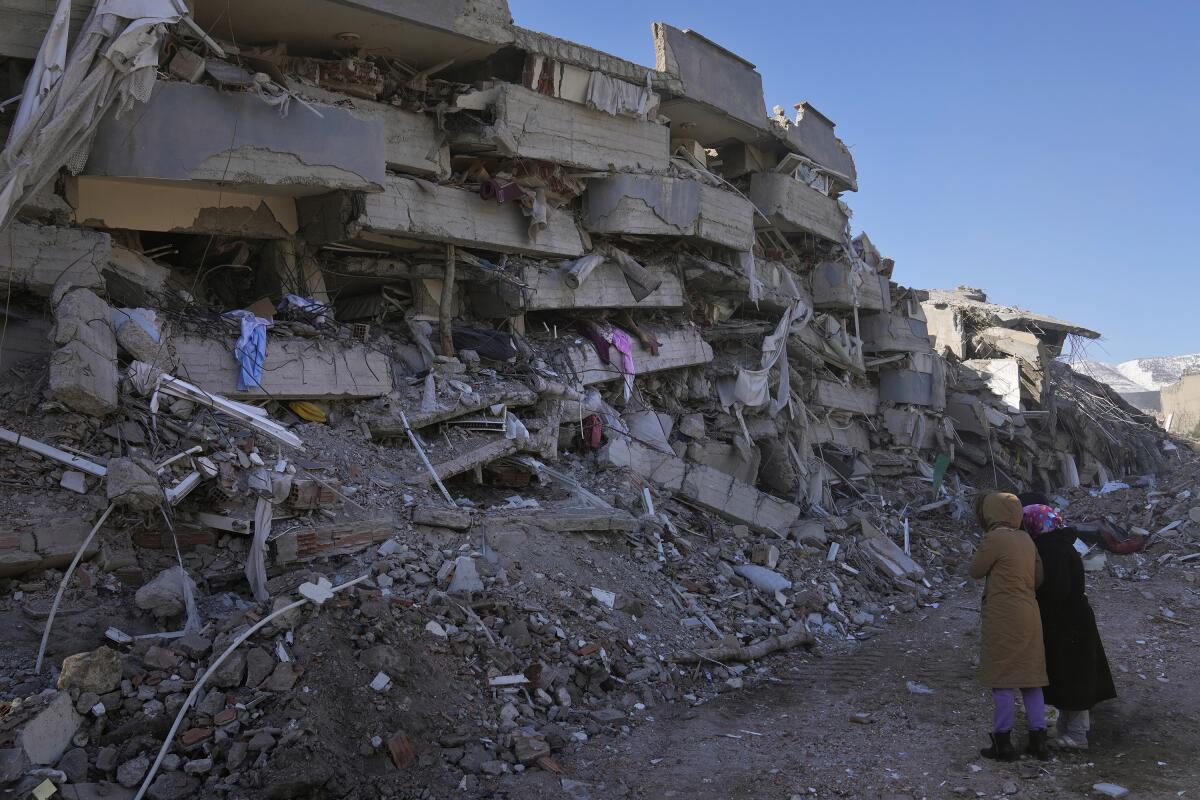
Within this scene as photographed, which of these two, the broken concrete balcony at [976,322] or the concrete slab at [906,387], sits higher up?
the broken concrete balcony at [976,322]

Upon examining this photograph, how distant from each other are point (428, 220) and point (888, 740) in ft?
19.7

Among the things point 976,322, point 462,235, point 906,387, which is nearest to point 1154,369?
point 976,322

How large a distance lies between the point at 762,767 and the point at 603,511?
3.23m

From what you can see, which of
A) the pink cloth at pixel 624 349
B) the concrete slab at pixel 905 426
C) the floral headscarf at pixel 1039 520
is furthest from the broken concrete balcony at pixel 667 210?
the floral headscarf at pixel 1039 520

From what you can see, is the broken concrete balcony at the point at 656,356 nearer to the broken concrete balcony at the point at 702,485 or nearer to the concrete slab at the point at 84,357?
the broken concrete balcony at the point at 702,485

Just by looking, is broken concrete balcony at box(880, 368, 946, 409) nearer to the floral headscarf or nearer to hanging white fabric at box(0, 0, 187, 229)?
the floral headscarf

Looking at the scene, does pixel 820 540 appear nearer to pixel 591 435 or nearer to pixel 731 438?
pixel 731 438

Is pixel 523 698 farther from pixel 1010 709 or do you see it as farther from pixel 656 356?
pixel 656 356

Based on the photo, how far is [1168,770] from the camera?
4.68m

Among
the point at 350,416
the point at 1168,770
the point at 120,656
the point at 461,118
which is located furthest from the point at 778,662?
the point at 461,118

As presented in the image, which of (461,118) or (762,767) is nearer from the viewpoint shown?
(762,767)

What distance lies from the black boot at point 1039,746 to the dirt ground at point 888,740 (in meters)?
0.05

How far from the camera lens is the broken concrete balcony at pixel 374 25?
24.5 feet

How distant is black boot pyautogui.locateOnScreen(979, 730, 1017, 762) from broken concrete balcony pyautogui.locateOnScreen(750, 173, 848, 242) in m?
9.55
